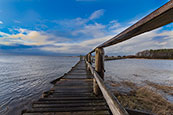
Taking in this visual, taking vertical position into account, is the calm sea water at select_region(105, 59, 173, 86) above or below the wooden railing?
below

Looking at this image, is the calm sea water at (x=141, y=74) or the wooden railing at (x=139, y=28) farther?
the calm sea water at (x=141, y=74)

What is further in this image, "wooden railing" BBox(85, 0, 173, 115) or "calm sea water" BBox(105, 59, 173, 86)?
"calm sea water" BBox(105, 59, 173, 86)

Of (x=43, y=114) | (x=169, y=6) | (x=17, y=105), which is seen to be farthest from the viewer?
(x=17, y=105)

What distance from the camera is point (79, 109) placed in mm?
2150

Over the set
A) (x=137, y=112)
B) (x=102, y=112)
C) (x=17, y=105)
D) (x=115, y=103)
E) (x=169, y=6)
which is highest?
(x=169, y=6)

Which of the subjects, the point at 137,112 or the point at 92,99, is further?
the point at 137,112

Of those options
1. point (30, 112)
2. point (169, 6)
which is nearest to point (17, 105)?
point (30, 112)

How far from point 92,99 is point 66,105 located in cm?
88

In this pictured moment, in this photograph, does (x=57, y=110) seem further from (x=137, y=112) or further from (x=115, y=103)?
(x=137, y=112)

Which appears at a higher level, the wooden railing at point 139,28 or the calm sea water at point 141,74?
the wooden railing at point 139,28

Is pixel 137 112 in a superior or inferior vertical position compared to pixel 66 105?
inferior

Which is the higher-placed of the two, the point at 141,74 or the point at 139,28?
the point at 139,28

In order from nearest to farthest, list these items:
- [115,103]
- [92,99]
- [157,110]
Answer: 1. [115,103]
2. [92,99]
3. [157,110]

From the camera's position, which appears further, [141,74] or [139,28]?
[141,74]
